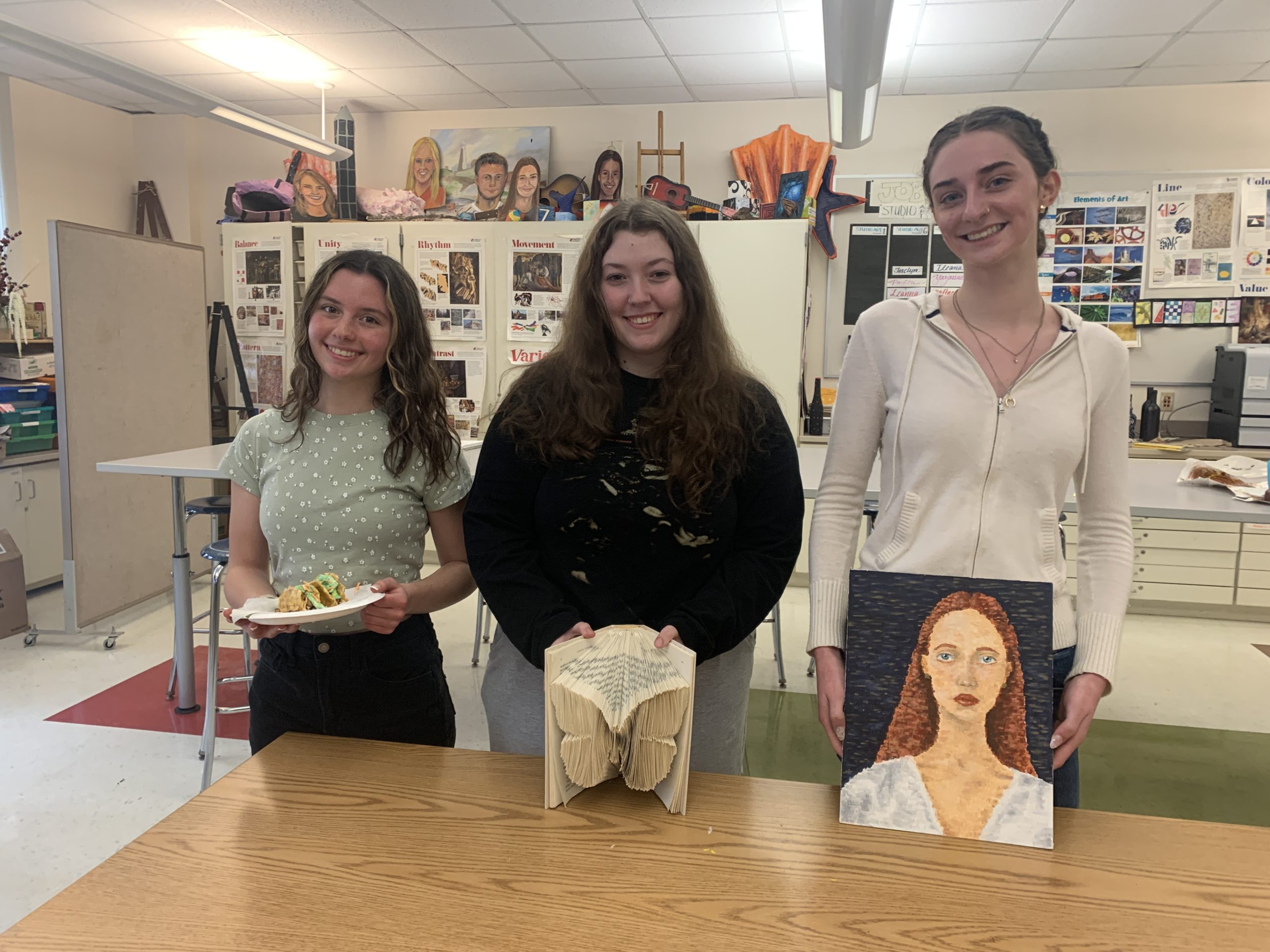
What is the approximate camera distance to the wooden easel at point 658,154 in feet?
17.2

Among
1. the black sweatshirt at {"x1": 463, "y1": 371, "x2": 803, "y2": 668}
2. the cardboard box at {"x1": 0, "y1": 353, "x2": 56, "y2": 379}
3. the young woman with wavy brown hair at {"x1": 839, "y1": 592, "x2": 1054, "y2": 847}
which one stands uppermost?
the cardboard box at {"x1": 0, "y1": 353, "x2": 56, "y2": 379}

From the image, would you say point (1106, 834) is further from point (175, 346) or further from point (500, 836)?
point (175, 346)

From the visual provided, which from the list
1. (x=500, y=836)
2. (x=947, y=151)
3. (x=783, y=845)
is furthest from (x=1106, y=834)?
(x=947, y=151)

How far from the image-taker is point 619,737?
1.01 m

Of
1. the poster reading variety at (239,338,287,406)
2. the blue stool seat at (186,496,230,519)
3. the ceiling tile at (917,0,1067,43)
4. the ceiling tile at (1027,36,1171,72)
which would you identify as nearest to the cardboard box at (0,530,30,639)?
the blue stool seat at (186,496,230,519)

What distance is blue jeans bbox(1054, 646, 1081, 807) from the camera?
1.14 meters

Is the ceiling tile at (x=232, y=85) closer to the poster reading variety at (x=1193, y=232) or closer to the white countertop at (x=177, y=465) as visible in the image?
the white countertop at (x=177, y=465)

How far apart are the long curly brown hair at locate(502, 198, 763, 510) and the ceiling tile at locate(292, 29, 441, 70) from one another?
373 cm

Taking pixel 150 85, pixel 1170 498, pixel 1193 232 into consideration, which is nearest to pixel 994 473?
pixel 1170 498

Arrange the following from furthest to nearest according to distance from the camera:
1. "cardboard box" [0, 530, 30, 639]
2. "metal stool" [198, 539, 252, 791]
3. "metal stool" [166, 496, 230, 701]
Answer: "cardboard box" [0, 530, 30, 639] → "metal stool" [166, 496, 230, 701] → "metal stool" [198, 539, 252, 791]

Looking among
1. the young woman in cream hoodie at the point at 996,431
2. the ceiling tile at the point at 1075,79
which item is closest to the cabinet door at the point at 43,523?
the young woman in cream hoodie at the point at 996,431

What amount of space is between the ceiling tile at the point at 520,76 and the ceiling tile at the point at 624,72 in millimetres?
95

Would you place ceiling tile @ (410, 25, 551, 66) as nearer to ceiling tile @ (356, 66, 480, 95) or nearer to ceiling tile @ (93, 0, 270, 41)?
ceiling tile @ (356, 66, 480, 95)

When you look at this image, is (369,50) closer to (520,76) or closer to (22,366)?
(520,76)
